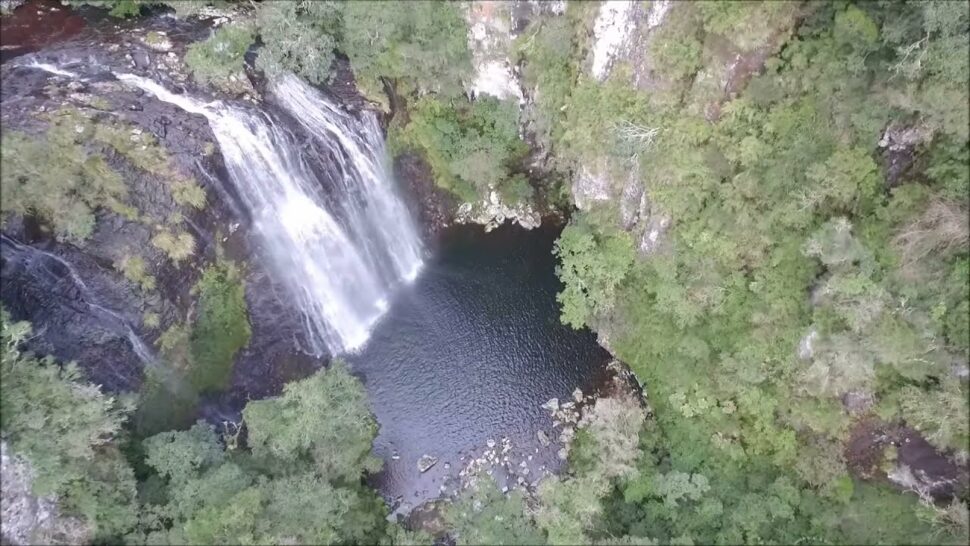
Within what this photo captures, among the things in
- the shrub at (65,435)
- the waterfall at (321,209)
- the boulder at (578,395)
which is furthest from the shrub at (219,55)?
the boulder at (578,395)

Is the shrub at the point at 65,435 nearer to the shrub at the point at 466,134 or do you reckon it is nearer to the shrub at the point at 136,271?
the shrub at the point at 136,271

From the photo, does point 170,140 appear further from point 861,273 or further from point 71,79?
point 861,273

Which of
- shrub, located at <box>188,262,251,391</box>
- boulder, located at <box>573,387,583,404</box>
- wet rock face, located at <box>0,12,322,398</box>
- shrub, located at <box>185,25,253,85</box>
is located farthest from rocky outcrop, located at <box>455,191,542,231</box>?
shrub, located at <box>185,25,253,85</box>

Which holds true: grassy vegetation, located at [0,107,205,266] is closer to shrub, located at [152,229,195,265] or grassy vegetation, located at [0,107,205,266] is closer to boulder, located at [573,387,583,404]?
shrub, located at [152,229,195,265]

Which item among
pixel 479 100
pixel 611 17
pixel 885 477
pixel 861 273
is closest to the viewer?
pixel 861 273

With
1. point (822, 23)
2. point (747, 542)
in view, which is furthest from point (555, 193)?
point (747, 542)

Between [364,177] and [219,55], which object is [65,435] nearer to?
[219,55]
